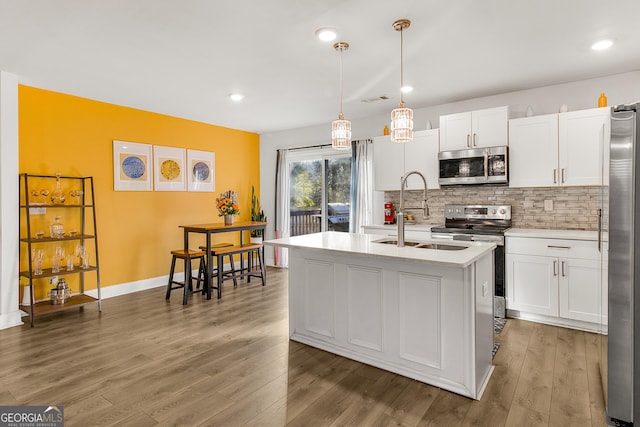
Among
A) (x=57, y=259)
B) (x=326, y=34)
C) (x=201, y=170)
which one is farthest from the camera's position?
(x=201, y=170)

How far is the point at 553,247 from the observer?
360 cm

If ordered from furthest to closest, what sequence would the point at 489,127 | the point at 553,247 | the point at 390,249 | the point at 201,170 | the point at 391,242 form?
the point at 201,170
the point at 489,127
the point at 553,247
the point at 391,242
the point at 390,249

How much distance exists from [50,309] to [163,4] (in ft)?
11.0

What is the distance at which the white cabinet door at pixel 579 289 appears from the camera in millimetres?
3408

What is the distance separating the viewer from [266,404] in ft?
7.50

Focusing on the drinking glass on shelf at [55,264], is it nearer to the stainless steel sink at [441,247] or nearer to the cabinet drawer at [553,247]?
the stainless steel sink at [441,247]

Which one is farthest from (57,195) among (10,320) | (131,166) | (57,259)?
(10,320)

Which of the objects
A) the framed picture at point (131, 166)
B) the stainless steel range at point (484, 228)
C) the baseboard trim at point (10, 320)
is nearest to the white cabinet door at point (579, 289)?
the stainless steel range at point (484, 228)

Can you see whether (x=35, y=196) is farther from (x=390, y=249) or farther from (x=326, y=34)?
(x=390, y=249)

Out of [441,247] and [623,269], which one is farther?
[441,247]

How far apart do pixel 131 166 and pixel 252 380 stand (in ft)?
12.2

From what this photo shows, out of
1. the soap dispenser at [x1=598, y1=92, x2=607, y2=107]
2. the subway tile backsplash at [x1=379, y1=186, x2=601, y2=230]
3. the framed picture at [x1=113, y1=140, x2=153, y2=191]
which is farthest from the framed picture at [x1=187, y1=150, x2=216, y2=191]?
the soap dispenser at [x1=598, y1=92, x2=607, y2=107]

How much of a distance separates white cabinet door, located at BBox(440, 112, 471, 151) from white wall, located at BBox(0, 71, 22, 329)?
15.6 feet

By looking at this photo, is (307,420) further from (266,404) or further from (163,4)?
(163,4)
